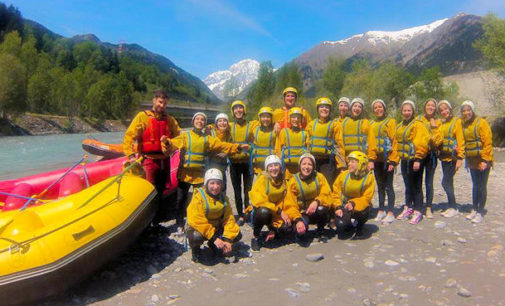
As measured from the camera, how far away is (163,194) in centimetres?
585

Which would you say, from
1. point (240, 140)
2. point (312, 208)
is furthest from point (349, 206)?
point (240, 140)

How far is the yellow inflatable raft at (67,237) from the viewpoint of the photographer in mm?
3211

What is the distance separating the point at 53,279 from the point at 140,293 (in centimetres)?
85

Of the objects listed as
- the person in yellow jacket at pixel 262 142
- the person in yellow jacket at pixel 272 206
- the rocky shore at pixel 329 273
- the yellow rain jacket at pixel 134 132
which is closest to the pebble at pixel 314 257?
the rocky shore at pixel 329 273

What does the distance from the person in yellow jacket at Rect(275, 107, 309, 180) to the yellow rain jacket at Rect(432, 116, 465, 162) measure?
2047 mm

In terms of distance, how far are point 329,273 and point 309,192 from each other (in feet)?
3.89

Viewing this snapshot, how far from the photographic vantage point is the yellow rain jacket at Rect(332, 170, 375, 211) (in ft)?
16.5

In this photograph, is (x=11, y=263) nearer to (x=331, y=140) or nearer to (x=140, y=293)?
(x=140, y=293)

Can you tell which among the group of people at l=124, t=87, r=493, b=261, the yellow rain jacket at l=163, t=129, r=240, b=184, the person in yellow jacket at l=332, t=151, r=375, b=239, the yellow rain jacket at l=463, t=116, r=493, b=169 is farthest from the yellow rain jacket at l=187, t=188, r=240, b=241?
the yellow rain jacket at l=463, t=116, r=493, b=169

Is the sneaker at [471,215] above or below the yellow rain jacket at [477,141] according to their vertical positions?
below

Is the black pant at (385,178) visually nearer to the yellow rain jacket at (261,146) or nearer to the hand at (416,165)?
the hand at (416,165)

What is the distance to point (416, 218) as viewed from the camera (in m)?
5.72

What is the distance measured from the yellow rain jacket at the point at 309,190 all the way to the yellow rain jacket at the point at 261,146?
836mm

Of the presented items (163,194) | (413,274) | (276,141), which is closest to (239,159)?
(276,141)
